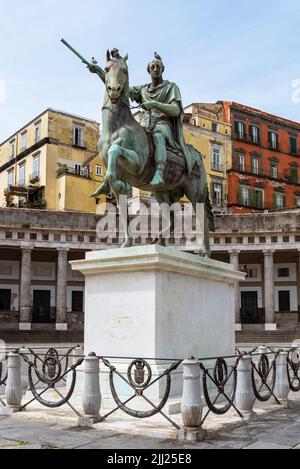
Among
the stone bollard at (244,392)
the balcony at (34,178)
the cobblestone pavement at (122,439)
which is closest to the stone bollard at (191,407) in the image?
the cobblestone pavement at (122,439)

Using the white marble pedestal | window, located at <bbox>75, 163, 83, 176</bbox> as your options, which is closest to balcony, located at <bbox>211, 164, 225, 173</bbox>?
window, located at <bbox>75, 163, 83, 176</bbox>

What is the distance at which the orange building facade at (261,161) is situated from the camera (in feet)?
216

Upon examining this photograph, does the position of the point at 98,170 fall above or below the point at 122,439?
above

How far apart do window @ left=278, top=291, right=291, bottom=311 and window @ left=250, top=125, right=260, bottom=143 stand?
24.4 metres

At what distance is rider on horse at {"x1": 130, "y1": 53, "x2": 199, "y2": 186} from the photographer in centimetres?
1082

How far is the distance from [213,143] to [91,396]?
5704 centimetres

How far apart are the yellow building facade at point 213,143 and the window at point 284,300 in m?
15.2

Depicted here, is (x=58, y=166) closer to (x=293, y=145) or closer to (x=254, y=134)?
(x=254, y=134)

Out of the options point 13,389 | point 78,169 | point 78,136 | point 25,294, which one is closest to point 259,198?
point 78,169

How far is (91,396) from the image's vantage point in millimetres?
8406

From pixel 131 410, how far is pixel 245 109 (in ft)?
204

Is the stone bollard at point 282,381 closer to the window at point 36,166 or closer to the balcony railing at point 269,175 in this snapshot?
the window at point 36,166

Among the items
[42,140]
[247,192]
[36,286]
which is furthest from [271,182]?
[36,286]

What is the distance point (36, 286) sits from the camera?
156 feet
